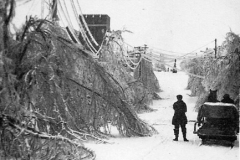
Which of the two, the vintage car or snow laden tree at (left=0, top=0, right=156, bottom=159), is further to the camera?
the vintage car

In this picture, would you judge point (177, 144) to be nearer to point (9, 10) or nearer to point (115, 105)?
point (115, 105)

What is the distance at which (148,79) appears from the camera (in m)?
36.7

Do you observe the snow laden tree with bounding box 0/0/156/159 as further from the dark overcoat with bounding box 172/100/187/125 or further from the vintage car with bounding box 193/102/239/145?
the vintage car with bounding box 193/102/239/145

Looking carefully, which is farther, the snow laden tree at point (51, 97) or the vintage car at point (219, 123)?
the vintage car at point (219, 123)

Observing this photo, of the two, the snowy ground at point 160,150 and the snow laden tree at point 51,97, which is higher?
the snow laden tree at point 51,97

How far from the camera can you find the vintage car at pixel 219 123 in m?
10.2

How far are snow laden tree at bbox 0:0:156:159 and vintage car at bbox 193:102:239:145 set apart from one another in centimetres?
208

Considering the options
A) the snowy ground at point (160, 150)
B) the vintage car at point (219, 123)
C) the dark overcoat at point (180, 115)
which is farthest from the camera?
the dark overcoat at point (180, 115)

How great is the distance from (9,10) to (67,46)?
9.64 feet

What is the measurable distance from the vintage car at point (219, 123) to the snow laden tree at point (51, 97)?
208cm

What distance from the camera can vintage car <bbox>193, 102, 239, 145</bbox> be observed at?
1018 cm

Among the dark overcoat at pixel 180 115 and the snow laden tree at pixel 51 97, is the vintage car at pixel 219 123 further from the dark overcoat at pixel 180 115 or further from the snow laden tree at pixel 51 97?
the snow laden tree at pixel 51 97

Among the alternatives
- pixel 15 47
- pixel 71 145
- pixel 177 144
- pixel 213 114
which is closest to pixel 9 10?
pixel 15 47

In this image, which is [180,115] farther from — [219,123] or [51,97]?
[51,97]
